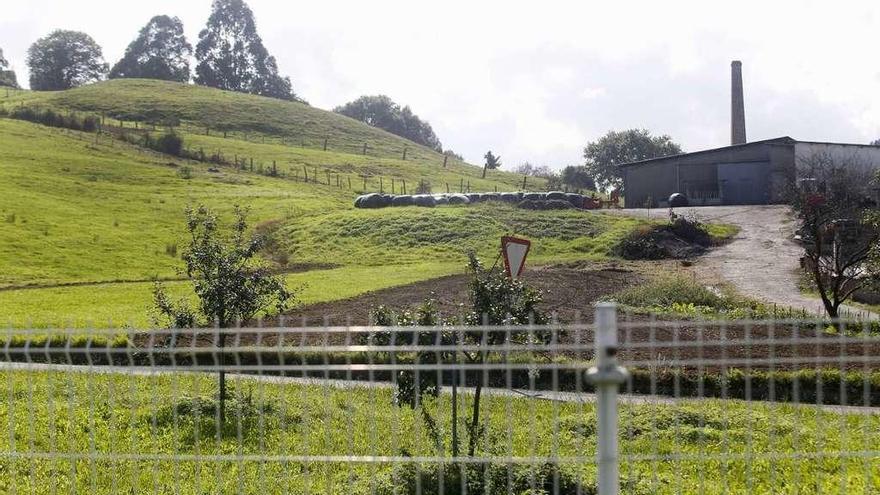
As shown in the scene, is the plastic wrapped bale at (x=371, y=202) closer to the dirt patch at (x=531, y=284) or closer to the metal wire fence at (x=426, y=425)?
the dirt patch at (x=531, y=284)

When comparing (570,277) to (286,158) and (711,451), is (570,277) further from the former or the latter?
(286,158)

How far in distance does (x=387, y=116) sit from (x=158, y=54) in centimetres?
3455

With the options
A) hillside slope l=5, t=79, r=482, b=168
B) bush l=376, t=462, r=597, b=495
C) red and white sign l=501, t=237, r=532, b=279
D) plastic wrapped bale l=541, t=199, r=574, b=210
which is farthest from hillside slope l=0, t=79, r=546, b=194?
bush l=376, t=462, r=597, b=495

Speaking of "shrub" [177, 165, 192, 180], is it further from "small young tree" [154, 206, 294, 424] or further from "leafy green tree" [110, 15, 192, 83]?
"leafy green tree" [110, 15, 192, 83]

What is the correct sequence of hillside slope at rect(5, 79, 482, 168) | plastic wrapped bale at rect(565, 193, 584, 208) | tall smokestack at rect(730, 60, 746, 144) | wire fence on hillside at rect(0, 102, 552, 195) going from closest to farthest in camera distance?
plastic wrapped bale at rect(565, 193, 584, 208)
wire fence on hillside at rect(0, 102, 552, 195)
tall smokestack at rect(730, 60, 746, 144)
hillside slope at rect(5, 79, 482, 168)

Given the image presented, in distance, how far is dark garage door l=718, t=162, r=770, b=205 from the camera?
49.8 meters

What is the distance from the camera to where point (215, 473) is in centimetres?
768

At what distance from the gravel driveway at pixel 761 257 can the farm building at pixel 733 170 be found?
420 cm

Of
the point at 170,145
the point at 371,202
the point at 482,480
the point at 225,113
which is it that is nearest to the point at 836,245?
the point at 482,480

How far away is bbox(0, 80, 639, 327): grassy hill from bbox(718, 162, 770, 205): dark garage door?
537 inches

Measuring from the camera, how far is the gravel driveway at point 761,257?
23016mm

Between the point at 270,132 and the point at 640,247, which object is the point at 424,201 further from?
the point at 270,132

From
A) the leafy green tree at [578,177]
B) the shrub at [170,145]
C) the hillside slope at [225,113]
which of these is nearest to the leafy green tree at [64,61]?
the hillside slope at [225,113]

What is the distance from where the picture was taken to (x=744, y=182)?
50688 millimetres
